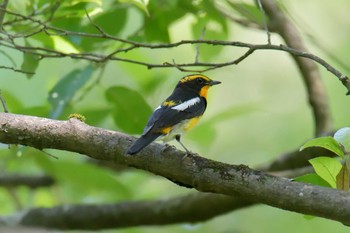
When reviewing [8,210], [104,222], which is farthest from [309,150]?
[8,210]

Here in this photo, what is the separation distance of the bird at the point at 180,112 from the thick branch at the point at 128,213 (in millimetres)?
615

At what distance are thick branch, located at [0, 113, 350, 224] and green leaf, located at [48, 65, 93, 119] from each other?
83 cm

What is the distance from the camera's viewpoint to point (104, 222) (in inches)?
199

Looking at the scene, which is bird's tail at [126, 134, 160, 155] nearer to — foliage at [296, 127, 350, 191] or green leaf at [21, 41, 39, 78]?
foliage at [296, 127, 350, 191]

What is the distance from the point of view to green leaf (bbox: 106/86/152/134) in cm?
417

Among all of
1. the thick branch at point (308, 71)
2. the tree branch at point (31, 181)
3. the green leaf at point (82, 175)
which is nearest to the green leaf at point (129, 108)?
the green leaf at point (82, 175)

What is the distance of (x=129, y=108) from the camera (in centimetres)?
419

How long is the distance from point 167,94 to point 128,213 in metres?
1.06

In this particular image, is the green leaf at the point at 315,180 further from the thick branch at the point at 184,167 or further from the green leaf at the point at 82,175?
the green leaf at the point at 82,175

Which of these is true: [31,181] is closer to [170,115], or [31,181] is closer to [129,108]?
[129,108]

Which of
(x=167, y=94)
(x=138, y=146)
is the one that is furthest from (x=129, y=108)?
(x=167, y=94)

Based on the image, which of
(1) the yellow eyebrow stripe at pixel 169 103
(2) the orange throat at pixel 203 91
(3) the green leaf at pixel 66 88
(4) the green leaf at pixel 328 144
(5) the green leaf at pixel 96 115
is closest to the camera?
(4) the green leaf at pixel 328 144

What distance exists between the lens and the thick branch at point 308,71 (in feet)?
16.6

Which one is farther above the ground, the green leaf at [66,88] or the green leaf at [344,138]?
the green leaf at [66,88]
